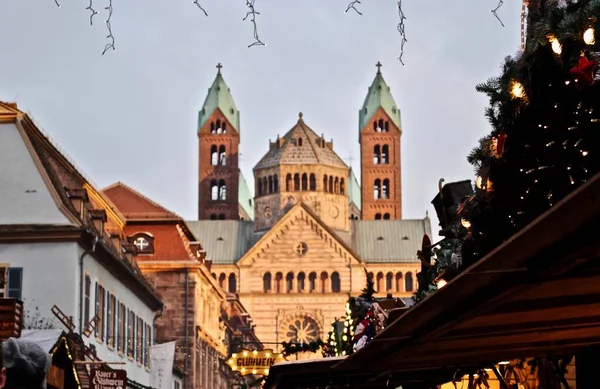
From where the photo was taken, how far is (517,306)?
5.95 meters

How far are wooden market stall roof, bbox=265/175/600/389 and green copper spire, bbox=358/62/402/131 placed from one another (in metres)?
136

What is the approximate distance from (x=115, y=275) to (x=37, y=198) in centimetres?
510

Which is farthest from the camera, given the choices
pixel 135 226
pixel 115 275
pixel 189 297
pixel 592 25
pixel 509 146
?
pixel 189 297

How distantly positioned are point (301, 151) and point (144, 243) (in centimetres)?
8318

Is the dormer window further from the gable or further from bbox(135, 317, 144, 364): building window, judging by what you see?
the gable

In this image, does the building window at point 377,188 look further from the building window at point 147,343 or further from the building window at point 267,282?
the building window at point 147,343

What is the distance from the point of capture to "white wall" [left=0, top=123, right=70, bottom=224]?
3269 cm

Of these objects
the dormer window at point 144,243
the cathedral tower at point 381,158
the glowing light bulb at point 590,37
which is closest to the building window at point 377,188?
the cathedral tower at point 381,158

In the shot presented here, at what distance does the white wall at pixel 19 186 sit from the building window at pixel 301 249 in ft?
289

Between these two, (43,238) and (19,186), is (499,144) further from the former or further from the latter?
(19,186)

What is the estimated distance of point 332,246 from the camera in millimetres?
120750

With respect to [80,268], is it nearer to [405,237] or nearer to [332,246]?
[332,246]

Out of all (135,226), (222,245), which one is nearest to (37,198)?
(135,226)

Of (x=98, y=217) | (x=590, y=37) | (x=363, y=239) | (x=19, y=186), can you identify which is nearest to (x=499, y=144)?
(x=590, y=37)
